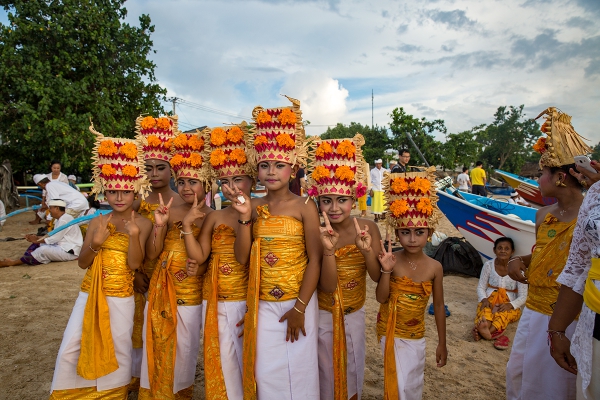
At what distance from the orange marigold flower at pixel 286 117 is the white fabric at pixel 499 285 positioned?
3.98 m

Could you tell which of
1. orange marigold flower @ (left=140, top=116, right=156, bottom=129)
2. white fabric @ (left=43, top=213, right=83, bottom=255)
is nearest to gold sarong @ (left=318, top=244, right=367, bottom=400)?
orange marigold flower @ (left=140, top=116, right=156, bottom=129)

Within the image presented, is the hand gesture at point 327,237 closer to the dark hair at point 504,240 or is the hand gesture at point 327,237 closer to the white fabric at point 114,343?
the white fabric at point 114,343

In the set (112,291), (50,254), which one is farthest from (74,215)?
(112,291)

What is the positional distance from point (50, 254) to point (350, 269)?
7605 mm

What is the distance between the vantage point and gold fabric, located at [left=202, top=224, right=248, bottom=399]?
2859mm

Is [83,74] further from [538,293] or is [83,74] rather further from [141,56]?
[538,293]

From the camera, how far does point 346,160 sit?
9.45 ft

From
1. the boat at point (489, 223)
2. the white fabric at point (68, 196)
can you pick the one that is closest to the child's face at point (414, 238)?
the boat at point (489, 223)

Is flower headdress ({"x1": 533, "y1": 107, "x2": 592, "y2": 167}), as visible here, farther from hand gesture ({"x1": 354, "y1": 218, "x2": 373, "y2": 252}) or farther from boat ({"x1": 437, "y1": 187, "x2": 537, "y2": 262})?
boat ({"x1": 437, "y1": 187, "x2": 537, "y2": 262})

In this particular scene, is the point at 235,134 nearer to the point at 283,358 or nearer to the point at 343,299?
the point at 343,299

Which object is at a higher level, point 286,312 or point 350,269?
point 350,269

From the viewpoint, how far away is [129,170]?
3.22 m

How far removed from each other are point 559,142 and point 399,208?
1154mm

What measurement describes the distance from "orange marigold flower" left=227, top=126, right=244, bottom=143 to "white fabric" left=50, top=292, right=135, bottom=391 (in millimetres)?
1611
